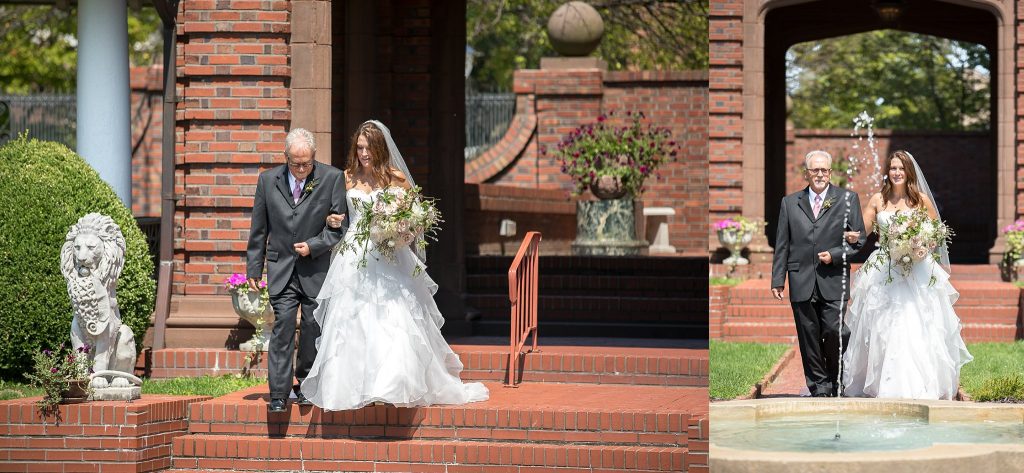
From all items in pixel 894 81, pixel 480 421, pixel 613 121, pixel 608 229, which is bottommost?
pixel 480 421

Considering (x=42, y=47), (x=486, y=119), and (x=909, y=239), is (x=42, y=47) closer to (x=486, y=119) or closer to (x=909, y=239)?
(x=486, y=119)

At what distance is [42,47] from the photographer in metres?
29.9

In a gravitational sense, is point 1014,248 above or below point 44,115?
below

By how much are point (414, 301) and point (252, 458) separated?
1.24 m

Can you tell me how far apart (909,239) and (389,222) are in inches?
124

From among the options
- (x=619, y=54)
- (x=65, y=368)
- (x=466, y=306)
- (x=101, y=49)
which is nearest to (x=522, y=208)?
(x=466, y=306)

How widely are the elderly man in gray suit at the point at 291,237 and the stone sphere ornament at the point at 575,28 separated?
11.9 m

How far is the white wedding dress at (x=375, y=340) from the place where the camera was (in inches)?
303

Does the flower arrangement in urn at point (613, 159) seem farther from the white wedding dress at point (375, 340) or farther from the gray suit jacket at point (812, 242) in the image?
the white wedding dress at point (375, 340)

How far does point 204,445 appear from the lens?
309 inches

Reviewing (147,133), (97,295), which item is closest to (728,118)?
(97,295)

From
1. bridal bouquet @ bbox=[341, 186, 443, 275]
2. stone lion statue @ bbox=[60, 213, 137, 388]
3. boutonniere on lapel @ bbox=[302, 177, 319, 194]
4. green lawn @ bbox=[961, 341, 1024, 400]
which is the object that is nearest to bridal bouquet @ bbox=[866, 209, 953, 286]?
green lawn @ bbox=[961, 341, 1024, 400]

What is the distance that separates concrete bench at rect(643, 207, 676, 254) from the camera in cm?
1872

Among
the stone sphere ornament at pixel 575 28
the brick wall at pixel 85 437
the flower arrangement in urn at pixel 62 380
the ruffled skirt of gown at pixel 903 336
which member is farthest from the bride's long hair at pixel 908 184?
the stone sphere ornament at pixel 575 28
